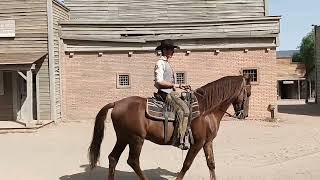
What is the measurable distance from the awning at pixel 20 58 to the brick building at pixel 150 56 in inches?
58.0

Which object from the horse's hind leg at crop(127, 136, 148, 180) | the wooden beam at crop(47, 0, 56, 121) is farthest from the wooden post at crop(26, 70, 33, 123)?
the horse's hind leg at crop(127, 136, 148, 180)

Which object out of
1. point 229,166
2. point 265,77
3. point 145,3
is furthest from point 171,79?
point 145,3

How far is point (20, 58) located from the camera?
16.9m

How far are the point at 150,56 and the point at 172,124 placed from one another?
39.1ft

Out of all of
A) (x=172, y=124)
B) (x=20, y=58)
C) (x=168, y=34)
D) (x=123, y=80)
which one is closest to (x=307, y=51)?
(x=168, y=34)

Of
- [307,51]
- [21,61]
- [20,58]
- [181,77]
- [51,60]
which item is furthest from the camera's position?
[307,51]

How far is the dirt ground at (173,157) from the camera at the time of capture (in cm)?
826

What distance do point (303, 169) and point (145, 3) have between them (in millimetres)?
14337

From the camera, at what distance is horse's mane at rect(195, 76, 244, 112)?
719 cm

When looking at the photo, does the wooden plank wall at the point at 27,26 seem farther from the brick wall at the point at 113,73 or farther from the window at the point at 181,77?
the window at the point at 181,77

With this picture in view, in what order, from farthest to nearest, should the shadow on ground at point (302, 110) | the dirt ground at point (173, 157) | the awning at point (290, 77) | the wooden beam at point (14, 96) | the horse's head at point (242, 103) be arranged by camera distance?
the awning at point (290, 77)
the shadow on ground at point (302, 110)
the wooden beam at point (14, 96)
the dirt ground at point (173, 157)
the horse's head at point (242, 103)

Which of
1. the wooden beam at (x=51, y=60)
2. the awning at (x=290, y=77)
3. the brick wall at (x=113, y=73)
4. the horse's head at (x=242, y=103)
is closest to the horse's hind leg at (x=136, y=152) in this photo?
the horse's head at (x=242, y=103)

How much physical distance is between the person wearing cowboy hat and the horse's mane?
1.42 feet

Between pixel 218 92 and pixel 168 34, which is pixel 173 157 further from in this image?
pixel 168 34
